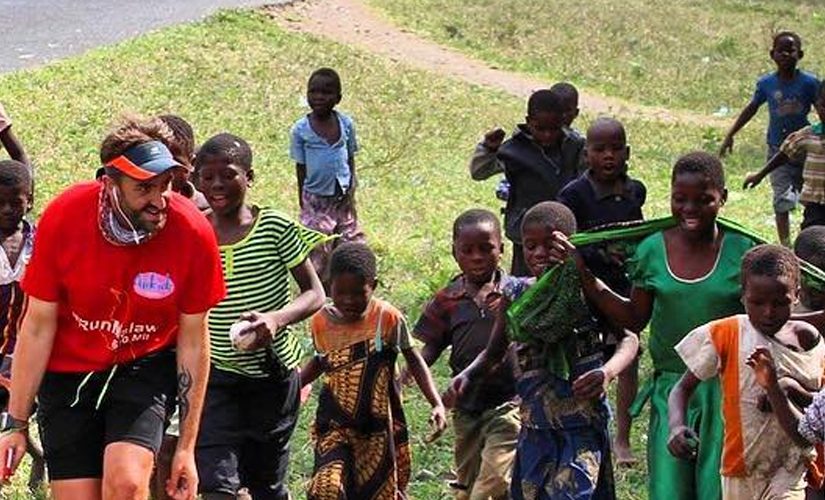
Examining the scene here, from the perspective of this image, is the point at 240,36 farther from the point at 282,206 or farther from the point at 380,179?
the point at 282,206

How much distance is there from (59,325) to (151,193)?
19.4 inches

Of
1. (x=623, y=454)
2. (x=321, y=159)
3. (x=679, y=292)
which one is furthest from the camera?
(x=321, y=159)

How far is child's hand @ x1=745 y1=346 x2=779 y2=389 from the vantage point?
4461mm

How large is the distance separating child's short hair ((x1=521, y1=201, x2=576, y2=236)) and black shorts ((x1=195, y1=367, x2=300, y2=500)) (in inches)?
40.1

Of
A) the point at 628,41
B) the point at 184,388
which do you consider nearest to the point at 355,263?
the point at 184,388

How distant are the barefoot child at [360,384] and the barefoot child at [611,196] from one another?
3.79ft

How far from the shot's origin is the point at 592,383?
16.5ft

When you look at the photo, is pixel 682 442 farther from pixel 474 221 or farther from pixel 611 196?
pixel 611 196

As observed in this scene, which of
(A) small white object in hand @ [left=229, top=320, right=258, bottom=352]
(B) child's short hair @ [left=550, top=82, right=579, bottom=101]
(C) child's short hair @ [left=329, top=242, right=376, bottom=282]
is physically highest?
(B) child's short hair @ [left=550, top=82, right=579, bottom=101]

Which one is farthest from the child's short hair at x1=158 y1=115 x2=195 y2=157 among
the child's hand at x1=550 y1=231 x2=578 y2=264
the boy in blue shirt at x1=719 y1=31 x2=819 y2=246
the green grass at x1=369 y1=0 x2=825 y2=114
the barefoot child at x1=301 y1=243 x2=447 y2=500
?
the green grass at x1=369 y1=0 x2=825 y2=114

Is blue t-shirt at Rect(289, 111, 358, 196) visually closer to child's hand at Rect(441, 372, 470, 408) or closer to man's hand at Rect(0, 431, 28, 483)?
child's hand at Rect(441, 372, 470, 408)

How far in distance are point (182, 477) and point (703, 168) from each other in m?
1.91

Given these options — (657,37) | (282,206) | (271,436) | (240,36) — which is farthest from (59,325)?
(657,37)

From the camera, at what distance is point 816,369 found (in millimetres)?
4707
